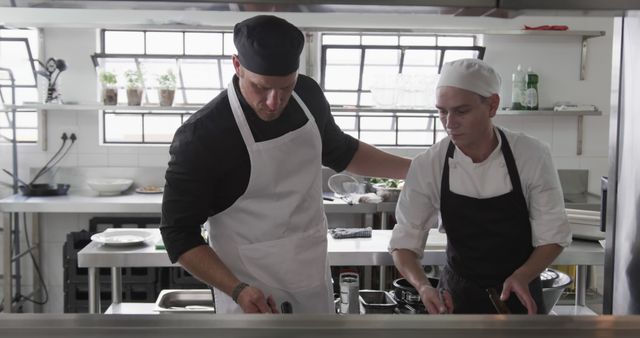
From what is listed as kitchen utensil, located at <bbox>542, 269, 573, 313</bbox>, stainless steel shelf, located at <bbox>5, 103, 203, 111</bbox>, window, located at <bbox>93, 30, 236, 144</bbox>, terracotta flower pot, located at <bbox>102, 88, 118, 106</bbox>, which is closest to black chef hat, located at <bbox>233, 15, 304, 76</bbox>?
kitchen utensil, located at <bbox>542, 269, 573, 313</bbox>

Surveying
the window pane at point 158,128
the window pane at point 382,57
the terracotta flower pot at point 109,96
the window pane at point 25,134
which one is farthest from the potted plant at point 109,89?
the window pane at point 382,57

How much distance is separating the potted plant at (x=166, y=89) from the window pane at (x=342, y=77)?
1323 mm

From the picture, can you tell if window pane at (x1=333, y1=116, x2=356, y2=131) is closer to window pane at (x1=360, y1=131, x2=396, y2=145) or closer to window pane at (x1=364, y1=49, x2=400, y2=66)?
window pane at (x1=360, y1=131, x2=396, y2=145)

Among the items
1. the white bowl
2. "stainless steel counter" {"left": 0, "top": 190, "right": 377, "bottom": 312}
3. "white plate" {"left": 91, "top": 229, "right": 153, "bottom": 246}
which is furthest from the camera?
the white bowl

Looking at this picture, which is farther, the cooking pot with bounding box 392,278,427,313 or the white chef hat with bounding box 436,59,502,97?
the cooking pot with bounding box 392,278,427,313

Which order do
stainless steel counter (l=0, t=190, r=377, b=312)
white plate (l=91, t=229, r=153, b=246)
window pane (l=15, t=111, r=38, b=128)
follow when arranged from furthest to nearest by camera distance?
window pane (l=15, t=111, r=38, b=128)
stainless steel counter (l=0, t=190, r=377, b=312)
white plate (l=91, t=229, r=153, b=246)

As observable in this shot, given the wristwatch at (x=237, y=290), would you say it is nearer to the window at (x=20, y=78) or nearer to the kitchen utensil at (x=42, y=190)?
the kitchen utensil at (x=42, y=190)

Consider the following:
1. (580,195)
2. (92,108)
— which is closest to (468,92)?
(92,108)

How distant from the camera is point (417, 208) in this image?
1.99 meters

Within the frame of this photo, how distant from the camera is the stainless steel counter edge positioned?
2.95 ft

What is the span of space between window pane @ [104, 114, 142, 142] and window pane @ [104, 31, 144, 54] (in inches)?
21.3

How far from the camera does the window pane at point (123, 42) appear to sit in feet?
17.8

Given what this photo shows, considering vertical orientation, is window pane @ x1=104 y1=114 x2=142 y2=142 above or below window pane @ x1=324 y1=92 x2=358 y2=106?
below

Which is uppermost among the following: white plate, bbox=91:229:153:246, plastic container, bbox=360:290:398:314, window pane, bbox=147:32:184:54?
window pane, bbox=147:32:184:54
